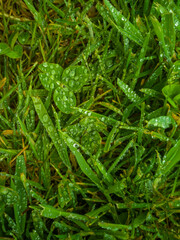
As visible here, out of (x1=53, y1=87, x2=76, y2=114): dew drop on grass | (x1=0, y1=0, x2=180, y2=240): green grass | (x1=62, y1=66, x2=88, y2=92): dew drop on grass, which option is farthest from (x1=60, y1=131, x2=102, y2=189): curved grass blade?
(x1=62, y1=66, x2=88, y2=92): dew drop on grass

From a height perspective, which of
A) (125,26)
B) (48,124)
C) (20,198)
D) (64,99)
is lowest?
(20,198)

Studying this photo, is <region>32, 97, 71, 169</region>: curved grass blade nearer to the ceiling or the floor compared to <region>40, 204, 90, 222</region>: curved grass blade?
nearer to the ceiling

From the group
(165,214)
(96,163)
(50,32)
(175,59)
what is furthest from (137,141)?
(50,32)

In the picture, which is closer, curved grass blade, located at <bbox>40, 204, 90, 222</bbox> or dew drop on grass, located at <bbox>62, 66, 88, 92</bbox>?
curved grass blade, located at <bbox>40, 204, 90, 222</bbox>

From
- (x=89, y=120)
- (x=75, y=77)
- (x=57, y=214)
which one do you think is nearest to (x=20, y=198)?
(x=57, y=214)

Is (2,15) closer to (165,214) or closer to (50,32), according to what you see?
(50,32)

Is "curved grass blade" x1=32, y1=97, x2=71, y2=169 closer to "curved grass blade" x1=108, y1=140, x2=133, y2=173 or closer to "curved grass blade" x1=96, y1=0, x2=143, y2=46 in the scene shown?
"curved grass blade" x1=108, y1=140, x2=133, y2=173

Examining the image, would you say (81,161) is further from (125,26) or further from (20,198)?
(125,26)

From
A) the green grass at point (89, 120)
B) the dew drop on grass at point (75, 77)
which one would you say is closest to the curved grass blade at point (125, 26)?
the green grass at point (89, 120)
